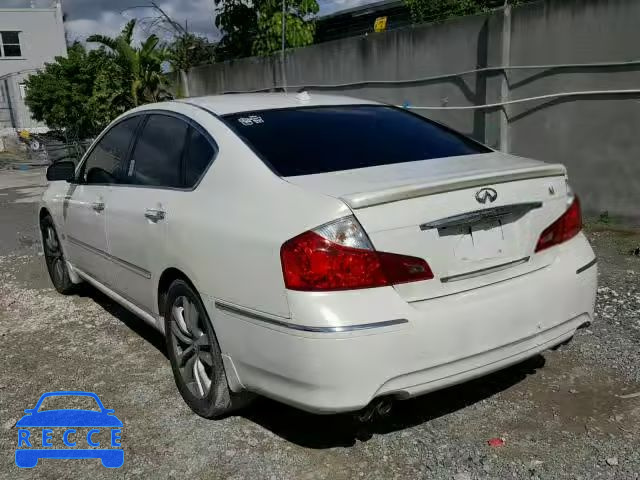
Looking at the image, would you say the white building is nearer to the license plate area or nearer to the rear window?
the rear window

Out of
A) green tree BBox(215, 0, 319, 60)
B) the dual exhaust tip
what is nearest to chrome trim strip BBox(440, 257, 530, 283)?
the dual exhaust tip

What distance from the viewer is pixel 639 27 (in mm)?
6156

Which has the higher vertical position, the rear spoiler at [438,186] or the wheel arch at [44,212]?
the rear spoiler at [438,186]

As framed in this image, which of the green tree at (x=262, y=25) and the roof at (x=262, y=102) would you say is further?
the green tree at (x=262, y=25)

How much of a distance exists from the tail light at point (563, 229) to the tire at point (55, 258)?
3.92 metres

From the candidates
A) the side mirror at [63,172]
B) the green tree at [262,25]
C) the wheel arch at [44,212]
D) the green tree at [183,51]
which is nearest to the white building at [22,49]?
the green tree at [183,51]

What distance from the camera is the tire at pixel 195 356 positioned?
9.82 ft

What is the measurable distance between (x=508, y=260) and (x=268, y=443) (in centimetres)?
139

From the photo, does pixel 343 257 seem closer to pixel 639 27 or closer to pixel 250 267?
pixel 250 267

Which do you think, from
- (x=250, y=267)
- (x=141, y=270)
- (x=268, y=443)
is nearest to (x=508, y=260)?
(x=250, y=267)

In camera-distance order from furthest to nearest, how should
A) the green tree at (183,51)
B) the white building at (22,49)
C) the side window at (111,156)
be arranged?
the white building at (22,49) < the green tree at (183,51) < the side window at (111,156)

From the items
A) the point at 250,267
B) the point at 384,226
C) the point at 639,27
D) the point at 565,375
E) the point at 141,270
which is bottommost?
the point at 565,375

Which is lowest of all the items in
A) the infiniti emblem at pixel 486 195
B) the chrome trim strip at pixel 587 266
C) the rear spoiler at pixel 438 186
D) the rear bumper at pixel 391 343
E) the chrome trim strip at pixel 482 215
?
the rear bumper at pixel 391 343

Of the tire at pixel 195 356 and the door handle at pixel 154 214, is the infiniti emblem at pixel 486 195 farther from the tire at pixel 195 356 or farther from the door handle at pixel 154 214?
the door handle at pixel 154 214
